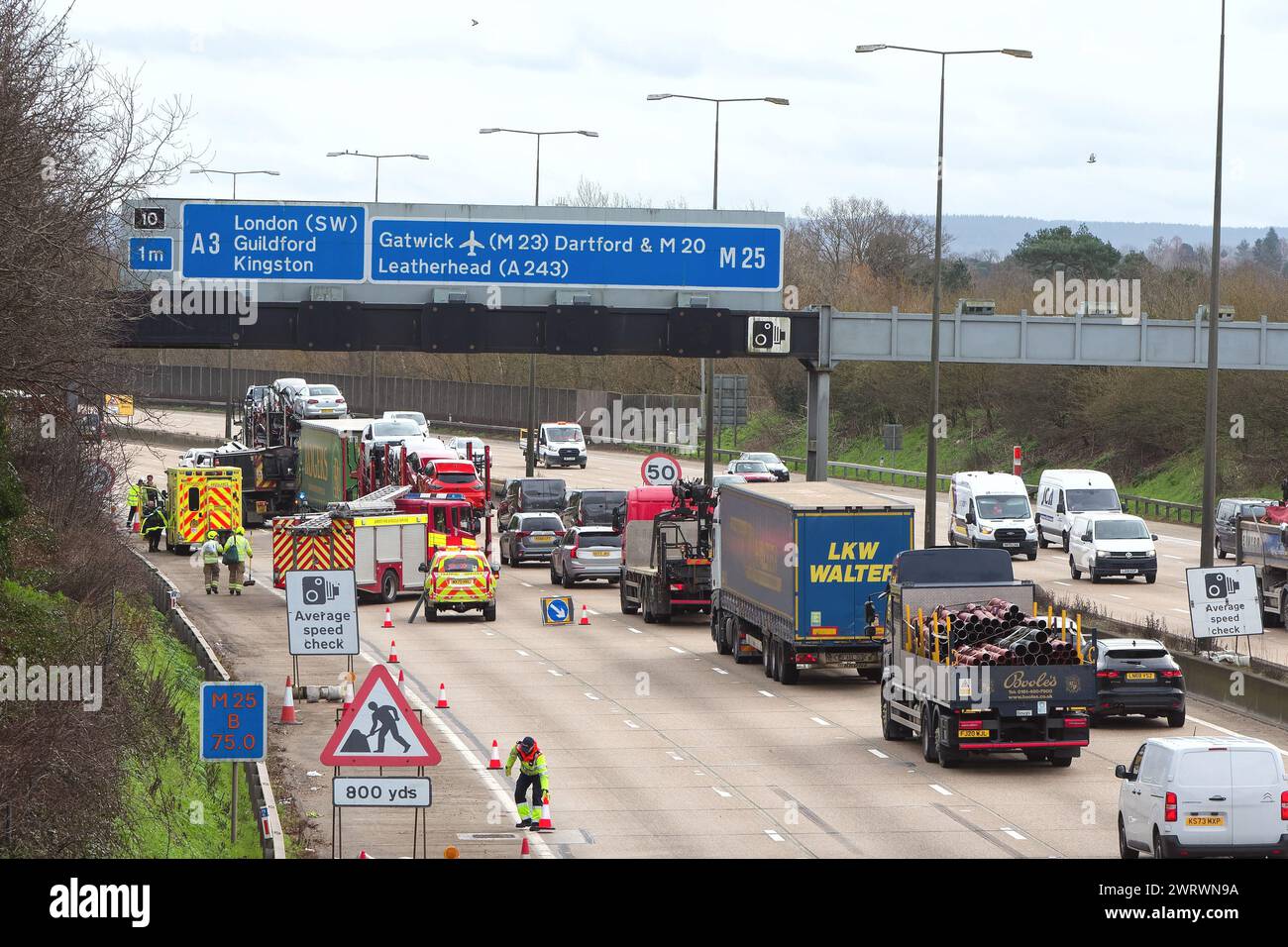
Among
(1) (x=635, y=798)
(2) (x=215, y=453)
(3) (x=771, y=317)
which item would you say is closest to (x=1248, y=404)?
(3) (x=771, y=317)

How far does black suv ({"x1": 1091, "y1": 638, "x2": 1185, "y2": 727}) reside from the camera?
1063 inches

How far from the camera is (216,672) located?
A: 28109mm

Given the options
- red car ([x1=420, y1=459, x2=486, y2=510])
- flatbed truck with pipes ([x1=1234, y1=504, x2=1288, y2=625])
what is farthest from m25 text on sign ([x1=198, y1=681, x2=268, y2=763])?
red car ([x1=420, y1=459, x2=486, y2=510])

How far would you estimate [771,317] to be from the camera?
42719 millimetres

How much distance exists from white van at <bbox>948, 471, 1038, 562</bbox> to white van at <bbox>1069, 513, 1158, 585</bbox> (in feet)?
A: 10.7

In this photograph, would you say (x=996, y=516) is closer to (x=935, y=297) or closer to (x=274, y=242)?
(x=935, y=297)

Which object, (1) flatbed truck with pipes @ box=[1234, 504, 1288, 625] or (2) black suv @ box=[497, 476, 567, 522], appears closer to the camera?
(1) flatbed truck with pipes @ box=[1234, 504, 1288, 625]

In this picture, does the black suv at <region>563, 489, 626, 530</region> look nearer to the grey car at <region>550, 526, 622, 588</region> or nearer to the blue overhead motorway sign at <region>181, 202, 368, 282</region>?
the grey car at <region>550, 526, 622, 588</region>

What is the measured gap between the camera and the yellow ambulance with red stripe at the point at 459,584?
134 ft

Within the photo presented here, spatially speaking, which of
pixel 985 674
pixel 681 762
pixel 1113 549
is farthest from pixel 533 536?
pixel 985 674

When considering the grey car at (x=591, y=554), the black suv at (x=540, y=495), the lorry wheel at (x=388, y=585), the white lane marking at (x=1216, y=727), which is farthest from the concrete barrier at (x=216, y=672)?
the black suv at (x=540, y=495)

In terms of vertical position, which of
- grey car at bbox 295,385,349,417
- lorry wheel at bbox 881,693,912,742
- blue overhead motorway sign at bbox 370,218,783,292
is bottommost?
lorry wheel at bbox 881,693,912,742

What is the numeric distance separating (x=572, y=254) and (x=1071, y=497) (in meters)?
18.9
